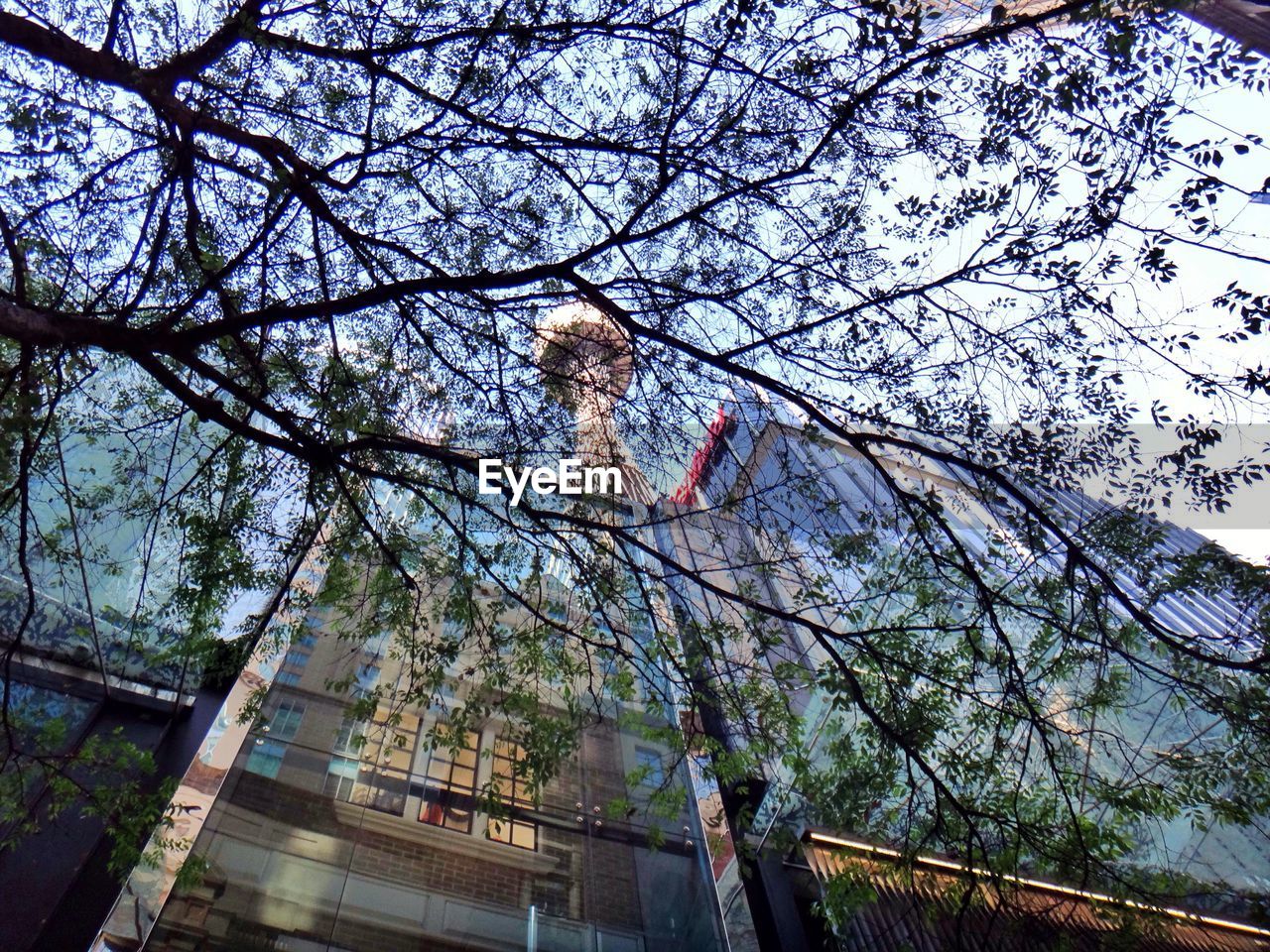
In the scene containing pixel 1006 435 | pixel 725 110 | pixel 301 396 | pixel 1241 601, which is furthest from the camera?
pixel 301 396

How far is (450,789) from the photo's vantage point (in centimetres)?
759

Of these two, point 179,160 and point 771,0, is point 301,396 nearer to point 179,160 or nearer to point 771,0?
point 179,160

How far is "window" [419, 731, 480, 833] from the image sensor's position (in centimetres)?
741

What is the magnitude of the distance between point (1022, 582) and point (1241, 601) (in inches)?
45.9

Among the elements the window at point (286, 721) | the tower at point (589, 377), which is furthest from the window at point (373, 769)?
the tower at point (589, 377)

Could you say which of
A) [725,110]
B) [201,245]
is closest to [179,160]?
[201,245]

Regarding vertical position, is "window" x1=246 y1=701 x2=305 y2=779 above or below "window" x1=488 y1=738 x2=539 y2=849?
above

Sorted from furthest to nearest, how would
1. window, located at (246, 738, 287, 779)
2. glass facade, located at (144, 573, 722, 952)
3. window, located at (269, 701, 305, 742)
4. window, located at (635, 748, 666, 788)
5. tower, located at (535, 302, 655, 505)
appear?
window, located at (635, 748, 666, 788) → window, located at (269, 701, 305, 742) → window, located at (246, 738, 287, 779) → glass facade, located at (144, 573, 722, 952) → tower, located at (535, 302, 655, 505)

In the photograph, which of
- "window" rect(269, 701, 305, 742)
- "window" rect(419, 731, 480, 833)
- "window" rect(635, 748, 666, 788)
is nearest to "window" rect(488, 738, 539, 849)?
"window" rect(419, 731, 480, 833)

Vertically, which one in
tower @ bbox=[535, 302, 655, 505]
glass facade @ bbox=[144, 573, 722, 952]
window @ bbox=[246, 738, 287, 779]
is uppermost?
tower @ bbox=[535, 302, 655, 505]

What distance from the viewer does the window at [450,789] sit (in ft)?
24.3

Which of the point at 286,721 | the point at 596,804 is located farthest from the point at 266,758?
the point at 596,804

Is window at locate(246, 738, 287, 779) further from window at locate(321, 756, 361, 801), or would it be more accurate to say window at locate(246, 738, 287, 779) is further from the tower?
the tower

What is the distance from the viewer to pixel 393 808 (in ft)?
24.3
